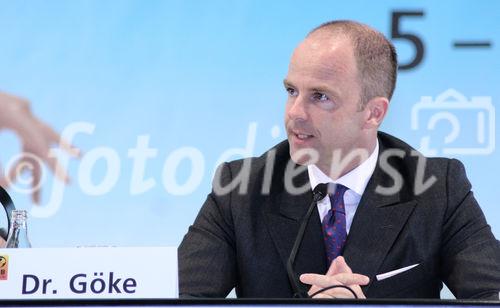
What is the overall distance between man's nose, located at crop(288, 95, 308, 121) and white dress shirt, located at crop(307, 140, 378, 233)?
0.15m

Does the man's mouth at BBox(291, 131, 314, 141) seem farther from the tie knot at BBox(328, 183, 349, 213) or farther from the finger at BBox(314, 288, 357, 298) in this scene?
the finger at BBox(314, 288, 357, 298)

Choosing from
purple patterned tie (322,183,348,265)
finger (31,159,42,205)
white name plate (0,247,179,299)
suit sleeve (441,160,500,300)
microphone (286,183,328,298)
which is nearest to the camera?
white name plate (0,247,179,299)

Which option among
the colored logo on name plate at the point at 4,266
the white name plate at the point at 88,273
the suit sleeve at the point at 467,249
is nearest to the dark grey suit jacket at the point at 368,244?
the suit sleeve at the point at 467,249

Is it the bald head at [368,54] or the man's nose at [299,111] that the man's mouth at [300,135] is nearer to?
the man's nose at [299,111]

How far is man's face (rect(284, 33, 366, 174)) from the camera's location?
93.9 inches

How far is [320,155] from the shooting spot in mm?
2453

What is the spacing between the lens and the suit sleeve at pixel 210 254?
7.36ft

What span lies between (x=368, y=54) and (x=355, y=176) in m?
0.33

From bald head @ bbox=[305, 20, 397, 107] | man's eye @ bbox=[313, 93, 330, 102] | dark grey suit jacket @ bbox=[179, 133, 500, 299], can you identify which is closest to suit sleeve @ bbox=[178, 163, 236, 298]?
dark grey suit jacket @ bbox=[179, 133, 500, 299]

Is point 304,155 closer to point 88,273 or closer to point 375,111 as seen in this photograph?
point 375,111

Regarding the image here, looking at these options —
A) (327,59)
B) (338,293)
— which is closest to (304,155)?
(327,59)

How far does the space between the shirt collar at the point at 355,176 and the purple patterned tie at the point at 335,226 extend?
0.08m

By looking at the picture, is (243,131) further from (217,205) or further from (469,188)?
(469,188)

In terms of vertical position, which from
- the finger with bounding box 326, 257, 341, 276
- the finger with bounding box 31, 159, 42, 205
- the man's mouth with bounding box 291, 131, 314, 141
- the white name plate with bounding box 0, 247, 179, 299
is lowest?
the white name plate with bounding box 0, 247, 179, 299
